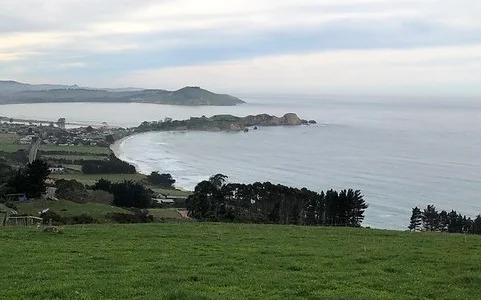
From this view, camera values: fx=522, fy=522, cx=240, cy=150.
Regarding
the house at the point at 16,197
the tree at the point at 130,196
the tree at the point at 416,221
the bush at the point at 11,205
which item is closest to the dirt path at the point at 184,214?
the tree at the point at 130,196

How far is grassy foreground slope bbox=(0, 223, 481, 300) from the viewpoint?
25.9 ft

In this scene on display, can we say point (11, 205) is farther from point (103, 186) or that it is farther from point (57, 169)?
point (57, 169)

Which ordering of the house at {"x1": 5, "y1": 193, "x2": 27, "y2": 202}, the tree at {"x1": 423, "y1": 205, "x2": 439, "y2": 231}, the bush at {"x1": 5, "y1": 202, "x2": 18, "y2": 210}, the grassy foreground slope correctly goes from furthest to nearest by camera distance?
the tree at {"x1": 423, "y1": 205, "x2": 439, "y2": 231} < the house at {"x1": 5, "y1": 193, "x2": 27, "y2": 202} < the bush at {"x1": 5, "y1": 202, "x2": 18, "y2": 210} < the grassy foreground slope

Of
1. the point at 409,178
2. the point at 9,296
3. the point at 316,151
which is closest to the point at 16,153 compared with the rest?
the point at 316,151

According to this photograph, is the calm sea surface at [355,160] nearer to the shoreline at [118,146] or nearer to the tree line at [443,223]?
→ the shoreline at [118,146]

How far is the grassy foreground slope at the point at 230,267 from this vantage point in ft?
25.9

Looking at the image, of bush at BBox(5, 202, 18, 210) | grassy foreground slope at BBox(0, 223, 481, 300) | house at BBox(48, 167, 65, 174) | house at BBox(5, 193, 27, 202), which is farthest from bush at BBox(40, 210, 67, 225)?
house at BBox(48, 167, 65, 174)

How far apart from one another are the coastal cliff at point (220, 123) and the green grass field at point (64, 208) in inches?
4001

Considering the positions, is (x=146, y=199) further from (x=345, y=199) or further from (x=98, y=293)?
(x=98, y=293)

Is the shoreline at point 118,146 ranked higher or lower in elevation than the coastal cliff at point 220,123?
lower

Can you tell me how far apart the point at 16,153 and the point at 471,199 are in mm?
59686

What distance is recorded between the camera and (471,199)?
51.5 meters

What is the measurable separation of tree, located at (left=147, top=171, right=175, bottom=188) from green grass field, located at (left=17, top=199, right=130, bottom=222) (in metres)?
25.3

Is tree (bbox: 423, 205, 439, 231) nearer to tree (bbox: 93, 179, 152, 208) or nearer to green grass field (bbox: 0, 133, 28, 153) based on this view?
tree (bbox: 93, 179, 152, 208)
